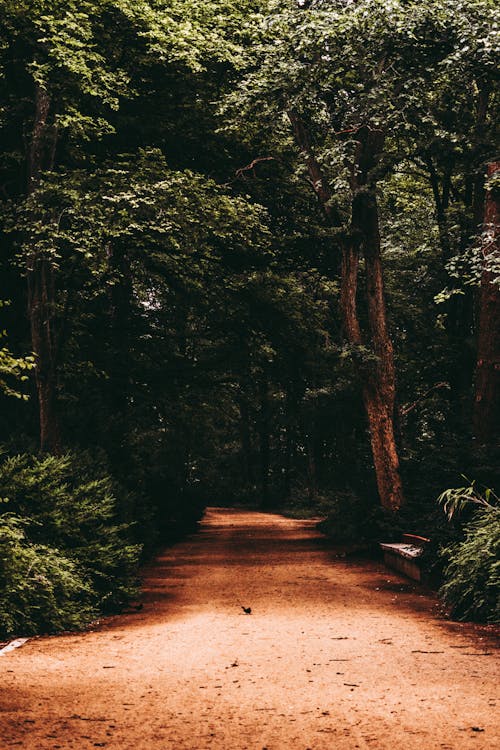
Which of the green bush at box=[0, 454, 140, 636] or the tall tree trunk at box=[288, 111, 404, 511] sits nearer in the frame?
the green bush at box=[0, 454, 140, 636]

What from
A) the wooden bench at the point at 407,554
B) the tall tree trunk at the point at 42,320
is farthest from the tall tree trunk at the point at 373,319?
the tall tree trunk at the point at 42,320

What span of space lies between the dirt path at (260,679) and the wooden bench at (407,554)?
1.39 metres

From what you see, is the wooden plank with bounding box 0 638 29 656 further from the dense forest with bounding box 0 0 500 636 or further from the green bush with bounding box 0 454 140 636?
the dense forest with bounding box 0 0 500 636

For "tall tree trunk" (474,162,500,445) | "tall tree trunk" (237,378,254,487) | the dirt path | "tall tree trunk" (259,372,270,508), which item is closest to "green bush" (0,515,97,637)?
the dirt path

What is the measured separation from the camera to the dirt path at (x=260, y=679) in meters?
5.29

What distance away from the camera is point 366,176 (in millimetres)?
19391

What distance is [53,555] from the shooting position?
1080cm

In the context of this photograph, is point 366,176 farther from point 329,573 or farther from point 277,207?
point 329,573

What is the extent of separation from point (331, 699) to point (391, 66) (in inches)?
530

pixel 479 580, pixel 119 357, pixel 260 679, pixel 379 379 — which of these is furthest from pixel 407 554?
pixel 119 357

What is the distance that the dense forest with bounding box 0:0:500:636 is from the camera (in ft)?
43.1

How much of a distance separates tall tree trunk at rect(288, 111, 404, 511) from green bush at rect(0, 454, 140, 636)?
8.81 m

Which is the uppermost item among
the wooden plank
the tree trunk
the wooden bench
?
the tree trunk

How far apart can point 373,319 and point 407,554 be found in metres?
6.71
